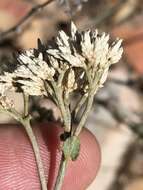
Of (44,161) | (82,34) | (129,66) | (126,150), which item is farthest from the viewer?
(129,66)

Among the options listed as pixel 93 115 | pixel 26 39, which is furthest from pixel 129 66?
pixel 26 39

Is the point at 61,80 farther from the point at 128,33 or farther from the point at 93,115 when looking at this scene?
the point at 128,33

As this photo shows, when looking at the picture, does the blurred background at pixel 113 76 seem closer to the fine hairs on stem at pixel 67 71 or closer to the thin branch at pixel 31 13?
the thin branch at pixel 31 13

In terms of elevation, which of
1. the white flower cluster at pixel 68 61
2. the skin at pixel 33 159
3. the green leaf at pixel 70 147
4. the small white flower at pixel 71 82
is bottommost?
the skin at pixel 33 159

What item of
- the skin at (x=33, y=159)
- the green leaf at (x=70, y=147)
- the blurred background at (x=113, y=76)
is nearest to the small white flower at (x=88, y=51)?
the green leaf at (x=70, y=147)

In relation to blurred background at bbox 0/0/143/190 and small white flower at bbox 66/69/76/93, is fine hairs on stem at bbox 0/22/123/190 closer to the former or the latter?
small white flower at bbox 66/69/76/93
